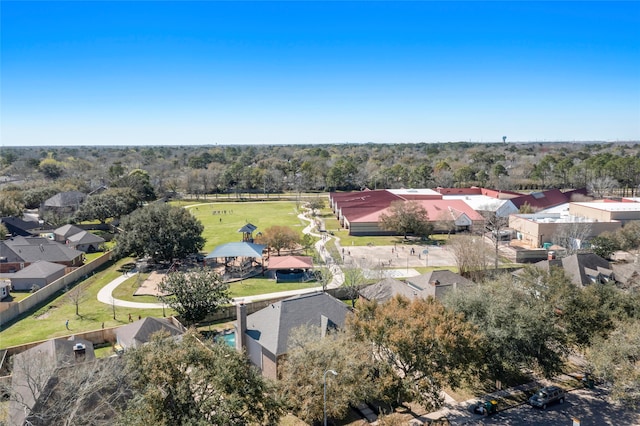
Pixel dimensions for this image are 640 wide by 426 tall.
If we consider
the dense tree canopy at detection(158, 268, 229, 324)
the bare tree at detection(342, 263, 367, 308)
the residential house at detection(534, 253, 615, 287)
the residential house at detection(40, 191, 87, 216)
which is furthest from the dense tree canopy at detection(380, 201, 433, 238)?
the residential house at detection(40, 191, 87, 216)

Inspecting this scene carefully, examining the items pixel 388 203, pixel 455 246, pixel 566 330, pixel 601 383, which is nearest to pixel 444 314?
pixel 566 330

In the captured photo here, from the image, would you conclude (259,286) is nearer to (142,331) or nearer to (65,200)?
(142,331)

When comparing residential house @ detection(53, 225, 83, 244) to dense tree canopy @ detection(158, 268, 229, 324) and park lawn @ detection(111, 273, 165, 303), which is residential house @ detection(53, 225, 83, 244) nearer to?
park lawn @ detection(111, 273, 165, 303)

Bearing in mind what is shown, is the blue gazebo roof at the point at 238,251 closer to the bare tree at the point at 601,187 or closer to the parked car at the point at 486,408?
the parked car at the point at 486,408

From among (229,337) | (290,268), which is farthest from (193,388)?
(290,268)

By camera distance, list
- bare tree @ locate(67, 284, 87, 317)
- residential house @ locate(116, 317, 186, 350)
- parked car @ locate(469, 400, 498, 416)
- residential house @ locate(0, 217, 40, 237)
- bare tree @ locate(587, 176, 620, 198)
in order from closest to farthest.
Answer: parked car @ locate(469, 400, 498, 416) < residential house @ locate(116, 317, 186, 350) < bare tree @ locate(67, 284, 87, 317) < residential house @ locate(0, 217, 40, 237) < bare tree @ locate(587, 176, 620, 198)

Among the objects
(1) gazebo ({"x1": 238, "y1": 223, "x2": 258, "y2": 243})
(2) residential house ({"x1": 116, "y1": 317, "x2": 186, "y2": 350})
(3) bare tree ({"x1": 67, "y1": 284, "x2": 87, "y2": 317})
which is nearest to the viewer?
(2) residential house ({"x1": 116, "y1": 317, "x2": 186, "y2": 350})

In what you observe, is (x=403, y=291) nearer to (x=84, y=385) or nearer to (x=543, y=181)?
(x=84, y=385)
